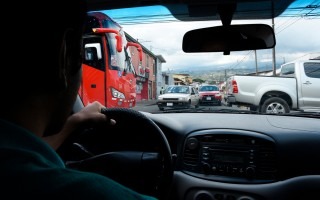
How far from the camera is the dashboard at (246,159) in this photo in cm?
305

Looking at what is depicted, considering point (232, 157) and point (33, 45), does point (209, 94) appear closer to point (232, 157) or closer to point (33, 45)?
point (232, 157)

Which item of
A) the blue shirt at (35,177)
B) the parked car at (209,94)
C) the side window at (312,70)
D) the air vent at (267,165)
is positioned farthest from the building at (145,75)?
the blue shirt at (35,177)

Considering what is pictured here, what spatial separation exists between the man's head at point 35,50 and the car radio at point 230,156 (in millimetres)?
2545

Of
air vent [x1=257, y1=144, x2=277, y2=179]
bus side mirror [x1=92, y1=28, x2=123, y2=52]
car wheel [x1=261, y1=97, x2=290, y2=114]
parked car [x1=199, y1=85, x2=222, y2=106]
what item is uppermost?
bus side mirror [x1=92, y1=28, x2=123, y2=52]

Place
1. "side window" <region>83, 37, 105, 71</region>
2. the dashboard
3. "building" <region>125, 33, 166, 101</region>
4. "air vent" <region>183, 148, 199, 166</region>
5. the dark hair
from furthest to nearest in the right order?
"building" <region>125, 33, 166, 101</region> < "side window" <region>83, 37, 105, 71</region> < "air vent" <region>183, 148, 199, 166</region> < the dashboard < the dark hair

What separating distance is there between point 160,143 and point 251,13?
5.75ft

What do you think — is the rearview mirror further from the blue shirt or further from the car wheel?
the car wheel

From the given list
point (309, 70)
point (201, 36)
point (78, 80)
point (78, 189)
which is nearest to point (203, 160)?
point (201, 36)

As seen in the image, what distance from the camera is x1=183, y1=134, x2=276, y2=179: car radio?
3.10 metres

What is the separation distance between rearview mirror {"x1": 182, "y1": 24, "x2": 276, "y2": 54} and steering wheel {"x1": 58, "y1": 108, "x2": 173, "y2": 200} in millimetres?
1164

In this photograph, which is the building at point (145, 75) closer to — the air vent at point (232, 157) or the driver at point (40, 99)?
the air vent at point (232, 157)

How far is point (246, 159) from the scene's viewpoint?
10.3ft

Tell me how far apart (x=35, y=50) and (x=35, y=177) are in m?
0.33

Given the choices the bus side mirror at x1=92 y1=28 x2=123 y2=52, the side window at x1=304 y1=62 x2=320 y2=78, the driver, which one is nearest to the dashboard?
the driver
